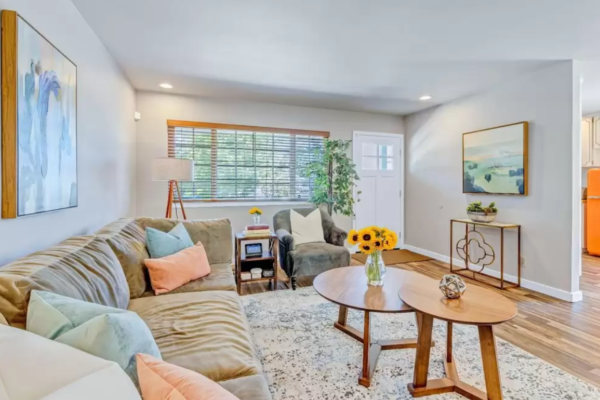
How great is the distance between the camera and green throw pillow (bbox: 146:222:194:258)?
225 cm

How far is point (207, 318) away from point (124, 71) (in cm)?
294

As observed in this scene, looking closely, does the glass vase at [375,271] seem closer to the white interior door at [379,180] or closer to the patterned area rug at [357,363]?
the patterned area rug at [357,363]

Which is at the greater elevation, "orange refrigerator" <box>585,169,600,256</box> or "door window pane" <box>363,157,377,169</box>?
"door window pane" <box>363,157,377,169</box>

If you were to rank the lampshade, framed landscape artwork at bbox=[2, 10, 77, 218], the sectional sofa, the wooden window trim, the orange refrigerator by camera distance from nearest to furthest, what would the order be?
the sectional sofa
framed landscape artwork at bbox=[2, 10, 77, 218]
the lampshade
the wooden window trim
the orange refrigerator

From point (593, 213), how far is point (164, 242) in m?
6.54

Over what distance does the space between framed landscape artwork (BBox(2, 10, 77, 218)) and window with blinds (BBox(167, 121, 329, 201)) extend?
2203 mm

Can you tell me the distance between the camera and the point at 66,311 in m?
0.89

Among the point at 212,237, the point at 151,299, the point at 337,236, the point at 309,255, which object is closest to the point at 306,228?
the point at 337,236

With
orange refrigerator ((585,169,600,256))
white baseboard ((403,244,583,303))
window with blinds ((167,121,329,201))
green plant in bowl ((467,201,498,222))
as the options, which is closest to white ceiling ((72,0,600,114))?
window with blinds ((167,121,329,201))

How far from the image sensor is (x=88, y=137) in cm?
230

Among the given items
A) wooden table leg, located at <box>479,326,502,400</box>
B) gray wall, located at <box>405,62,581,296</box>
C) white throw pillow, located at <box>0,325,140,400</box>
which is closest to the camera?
white throw pillow, located at <box>0,325,140,400</box>

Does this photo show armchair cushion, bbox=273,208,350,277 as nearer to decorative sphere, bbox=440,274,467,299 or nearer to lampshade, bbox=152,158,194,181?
lampshade, bbox=152,158,194,181

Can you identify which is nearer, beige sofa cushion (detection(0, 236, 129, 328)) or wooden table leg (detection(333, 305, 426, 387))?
beige sofa cushion (detection(0, 236, 129, 328))

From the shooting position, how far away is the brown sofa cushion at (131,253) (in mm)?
1917
